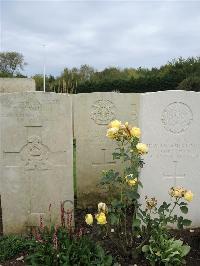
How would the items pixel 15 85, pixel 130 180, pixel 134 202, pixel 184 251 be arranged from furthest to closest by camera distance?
pixel 15 85 → pixel 134 202 → pixel 184 251 → pixel 130 180

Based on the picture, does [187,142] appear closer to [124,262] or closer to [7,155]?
[124,262]

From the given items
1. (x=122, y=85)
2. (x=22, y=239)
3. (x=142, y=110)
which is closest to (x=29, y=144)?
(x=22, y=239)

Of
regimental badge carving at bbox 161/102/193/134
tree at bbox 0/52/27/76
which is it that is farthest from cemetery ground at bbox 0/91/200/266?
tree at bbox 0/52/27/76

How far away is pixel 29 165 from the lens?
15.0ft

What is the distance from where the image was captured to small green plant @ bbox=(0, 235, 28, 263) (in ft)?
13.4

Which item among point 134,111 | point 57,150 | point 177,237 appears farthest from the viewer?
point 134,111

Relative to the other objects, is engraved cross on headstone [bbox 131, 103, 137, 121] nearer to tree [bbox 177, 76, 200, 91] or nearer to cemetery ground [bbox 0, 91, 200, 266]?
cemetery ground [bbox 0, 91, 200, 266]

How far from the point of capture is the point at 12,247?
4211 mm

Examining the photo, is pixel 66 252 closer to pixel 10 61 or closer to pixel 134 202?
pixel 134 202

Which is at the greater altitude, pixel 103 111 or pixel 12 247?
pixel 103 111

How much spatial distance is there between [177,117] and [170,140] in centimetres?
27

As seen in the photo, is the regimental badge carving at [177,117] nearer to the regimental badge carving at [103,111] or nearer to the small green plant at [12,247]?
the regimental badge carving at [103,111]

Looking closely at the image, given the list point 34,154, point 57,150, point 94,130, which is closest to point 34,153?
point 34,154

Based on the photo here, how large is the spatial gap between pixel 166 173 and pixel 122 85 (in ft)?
66.2
